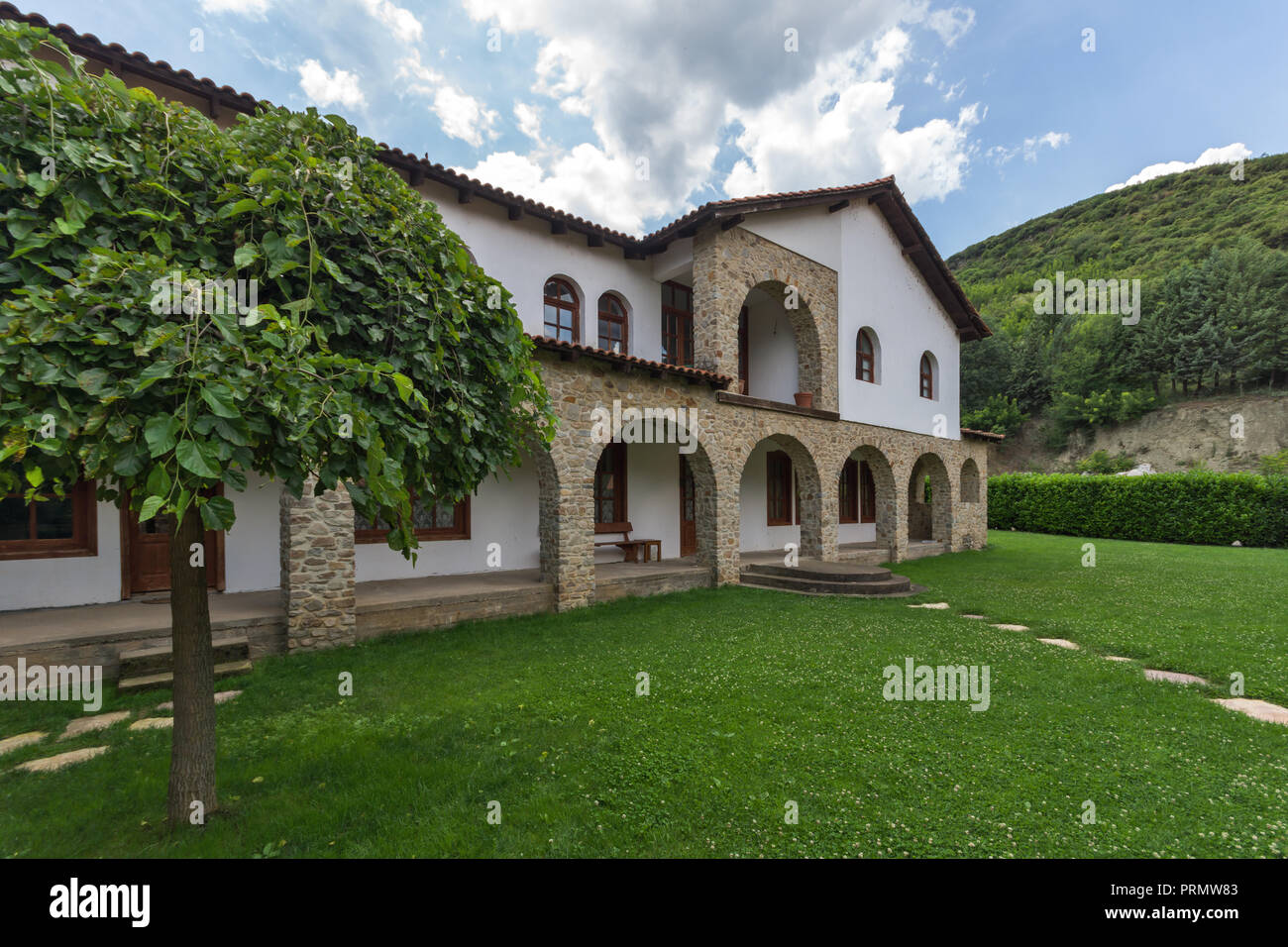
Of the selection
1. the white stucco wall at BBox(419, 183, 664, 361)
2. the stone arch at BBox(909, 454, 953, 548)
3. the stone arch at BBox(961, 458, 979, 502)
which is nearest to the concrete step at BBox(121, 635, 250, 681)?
the white stucco wall at BBox(419, 183, 664, 361)

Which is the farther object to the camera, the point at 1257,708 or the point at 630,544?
the point at 630,544

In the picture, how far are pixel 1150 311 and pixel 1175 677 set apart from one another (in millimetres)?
42076

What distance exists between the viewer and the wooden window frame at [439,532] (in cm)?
802

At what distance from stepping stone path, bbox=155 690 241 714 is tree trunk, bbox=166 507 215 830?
2.08m

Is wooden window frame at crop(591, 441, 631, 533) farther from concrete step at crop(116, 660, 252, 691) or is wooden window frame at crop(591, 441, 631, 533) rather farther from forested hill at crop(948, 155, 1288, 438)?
forested hill at crop(948, 155, 1288, 438)

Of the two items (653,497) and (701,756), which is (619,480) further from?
(701,756)

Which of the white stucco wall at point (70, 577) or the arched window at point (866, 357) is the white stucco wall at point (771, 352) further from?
the white stucco wall at point (70, 577)

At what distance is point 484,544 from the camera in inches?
360

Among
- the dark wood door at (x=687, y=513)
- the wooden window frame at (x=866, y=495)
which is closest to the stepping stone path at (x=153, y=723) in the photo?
the dark wood door at (x=687, y=513)

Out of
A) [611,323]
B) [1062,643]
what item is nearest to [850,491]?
[611,323]

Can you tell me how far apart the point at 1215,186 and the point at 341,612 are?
74.4 metres

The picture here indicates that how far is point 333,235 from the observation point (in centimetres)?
249
